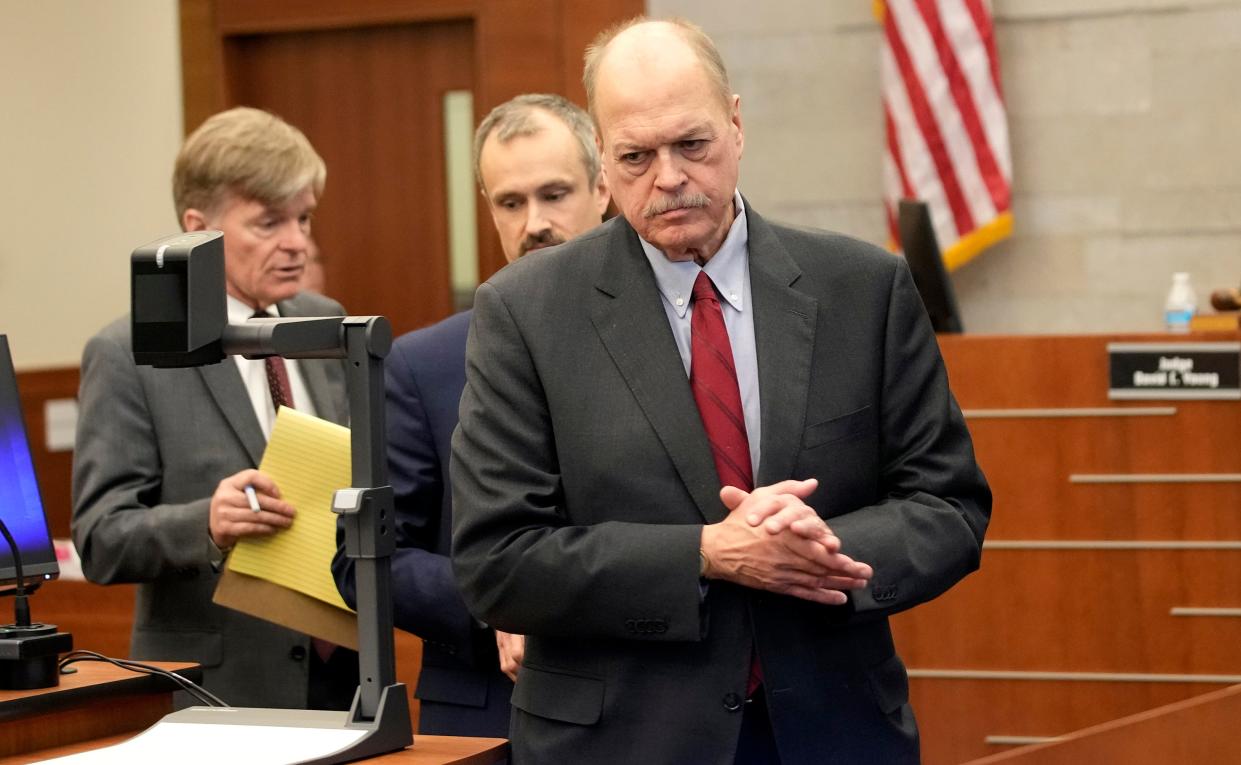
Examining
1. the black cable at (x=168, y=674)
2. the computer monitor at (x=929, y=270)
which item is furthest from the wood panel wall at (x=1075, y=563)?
the black cable at (x=168, y=674)

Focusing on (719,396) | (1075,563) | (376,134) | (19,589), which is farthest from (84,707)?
(376,134)

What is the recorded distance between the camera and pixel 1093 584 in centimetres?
426

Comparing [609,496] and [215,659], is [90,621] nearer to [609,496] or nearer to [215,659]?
[215,659]

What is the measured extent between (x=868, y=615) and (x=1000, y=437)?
8.09ft

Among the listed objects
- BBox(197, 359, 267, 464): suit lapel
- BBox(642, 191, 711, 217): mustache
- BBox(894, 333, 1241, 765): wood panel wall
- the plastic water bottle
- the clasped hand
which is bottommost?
BBox(894, 333, 1241, 765): wood panel wall

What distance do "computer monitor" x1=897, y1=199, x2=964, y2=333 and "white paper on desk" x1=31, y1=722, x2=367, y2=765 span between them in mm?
2916

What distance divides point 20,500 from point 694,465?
3.47 feet

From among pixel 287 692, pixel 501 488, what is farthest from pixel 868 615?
pixel 287 692

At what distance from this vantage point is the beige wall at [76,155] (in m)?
7.30

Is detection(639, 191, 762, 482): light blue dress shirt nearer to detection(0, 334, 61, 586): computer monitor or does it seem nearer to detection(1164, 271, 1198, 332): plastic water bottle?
detection(0, 334, 61, 586): computer monitor

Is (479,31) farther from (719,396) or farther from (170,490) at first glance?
(719,396)

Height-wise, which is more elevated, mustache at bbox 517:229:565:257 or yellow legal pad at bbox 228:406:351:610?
mustache at bbox 517:229:565:257

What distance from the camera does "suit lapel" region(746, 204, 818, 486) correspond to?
2.00 metres

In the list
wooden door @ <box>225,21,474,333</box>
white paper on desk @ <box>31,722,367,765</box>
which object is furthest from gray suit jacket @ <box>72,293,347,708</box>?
wooden door @ <box>225,21,474,333</box>
